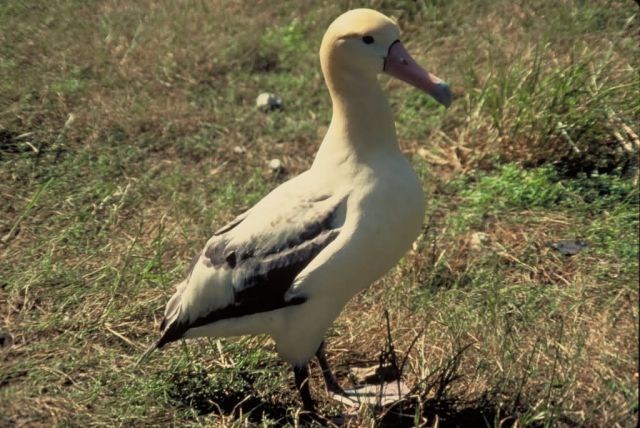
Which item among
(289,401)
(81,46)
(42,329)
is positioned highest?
(81,46)

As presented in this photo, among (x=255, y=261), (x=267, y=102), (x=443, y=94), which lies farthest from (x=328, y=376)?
(x=267, y=102)

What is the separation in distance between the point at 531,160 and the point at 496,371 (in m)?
2.02

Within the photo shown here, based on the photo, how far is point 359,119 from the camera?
11.0 ft

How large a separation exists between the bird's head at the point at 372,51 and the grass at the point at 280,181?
1.02 m

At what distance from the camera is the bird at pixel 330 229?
10.3 feet

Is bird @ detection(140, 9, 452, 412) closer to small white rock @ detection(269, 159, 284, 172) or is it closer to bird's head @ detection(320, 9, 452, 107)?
bird's head @ detection(320, 9, 452, 107)

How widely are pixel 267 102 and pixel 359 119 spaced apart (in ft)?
9.34

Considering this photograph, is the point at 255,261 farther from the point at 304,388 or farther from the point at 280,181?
the point at 280,181

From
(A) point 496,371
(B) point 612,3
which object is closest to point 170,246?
(A) point 496,371

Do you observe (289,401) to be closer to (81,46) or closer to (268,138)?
(268,138)

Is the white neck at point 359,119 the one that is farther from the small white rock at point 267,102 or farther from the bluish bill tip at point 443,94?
the small white rock at point 267,102

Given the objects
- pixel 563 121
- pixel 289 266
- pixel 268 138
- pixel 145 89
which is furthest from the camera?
pixel 145 89

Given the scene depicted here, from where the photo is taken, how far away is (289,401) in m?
3.61

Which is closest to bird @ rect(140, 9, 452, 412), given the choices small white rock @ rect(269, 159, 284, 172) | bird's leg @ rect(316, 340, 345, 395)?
bird's leg @ rect(316, 340, 345, 395)
